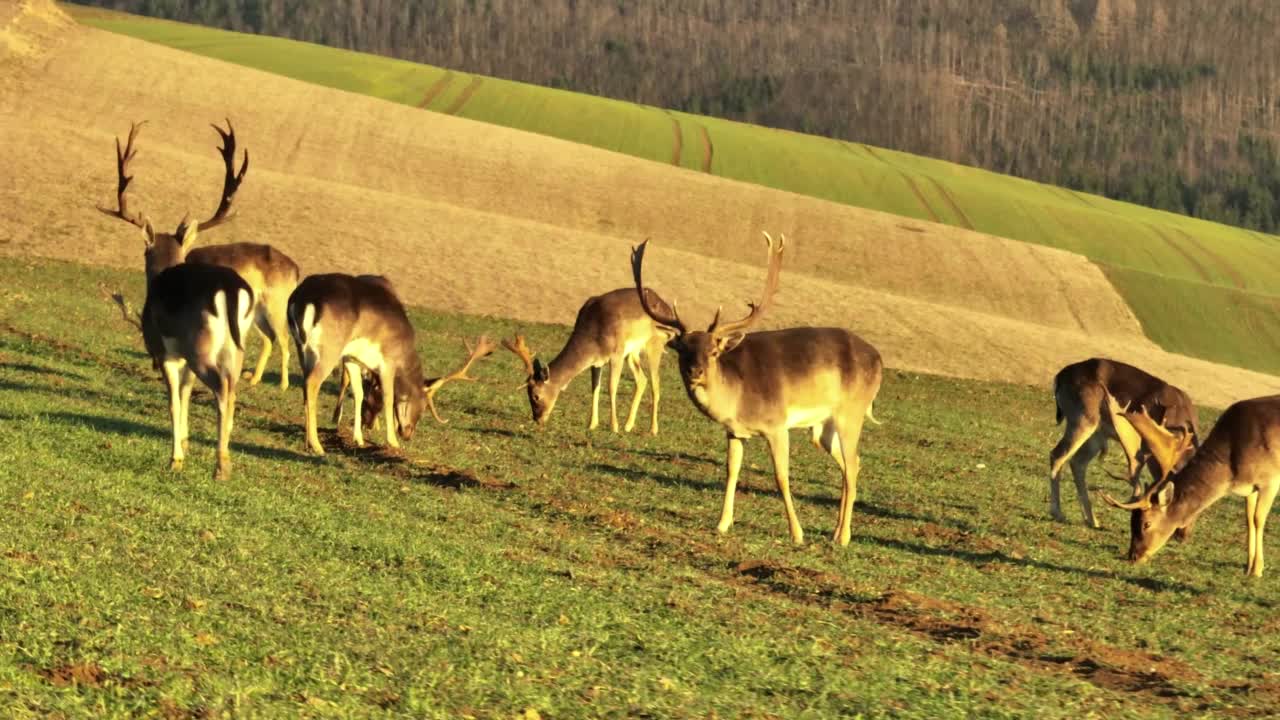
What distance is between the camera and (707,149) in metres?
103

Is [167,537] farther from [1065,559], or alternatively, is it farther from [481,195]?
[481,195]

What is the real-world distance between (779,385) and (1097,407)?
6.46 meters

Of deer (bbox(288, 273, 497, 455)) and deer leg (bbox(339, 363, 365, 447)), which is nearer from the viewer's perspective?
deer (bbox(288, 273, 497, 455))

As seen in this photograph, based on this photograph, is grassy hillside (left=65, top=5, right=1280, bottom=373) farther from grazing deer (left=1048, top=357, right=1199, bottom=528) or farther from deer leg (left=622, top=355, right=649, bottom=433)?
grazing deer (left=1048, top=357, right=1199, bottom=528)

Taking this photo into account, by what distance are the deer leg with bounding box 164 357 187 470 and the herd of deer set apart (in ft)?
0.06

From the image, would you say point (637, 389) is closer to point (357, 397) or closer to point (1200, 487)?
point (357, 397)

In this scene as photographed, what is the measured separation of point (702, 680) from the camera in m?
10.1

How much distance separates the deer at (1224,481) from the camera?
55.6 ft

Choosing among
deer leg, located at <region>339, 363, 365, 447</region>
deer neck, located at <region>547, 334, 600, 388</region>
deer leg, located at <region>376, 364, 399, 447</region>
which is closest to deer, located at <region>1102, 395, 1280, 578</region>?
deer leg, located at <region>376, 364, 399, 447</region>

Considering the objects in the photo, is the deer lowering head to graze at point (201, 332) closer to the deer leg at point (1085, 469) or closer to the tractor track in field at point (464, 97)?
the deer leg at point (1085, 469)

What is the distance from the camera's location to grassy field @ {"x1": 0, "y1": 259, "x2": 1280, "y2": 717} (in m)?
9.33

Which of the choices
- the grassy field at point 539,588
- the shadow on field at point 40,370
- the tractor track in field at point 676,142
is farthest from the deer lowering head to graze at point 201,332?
the tractor track in field at point 676,142

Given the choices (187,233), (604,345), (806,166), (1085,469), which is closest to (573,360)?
(604,345)

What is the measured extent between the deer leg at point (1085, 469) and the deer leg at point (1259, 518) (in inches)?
115
